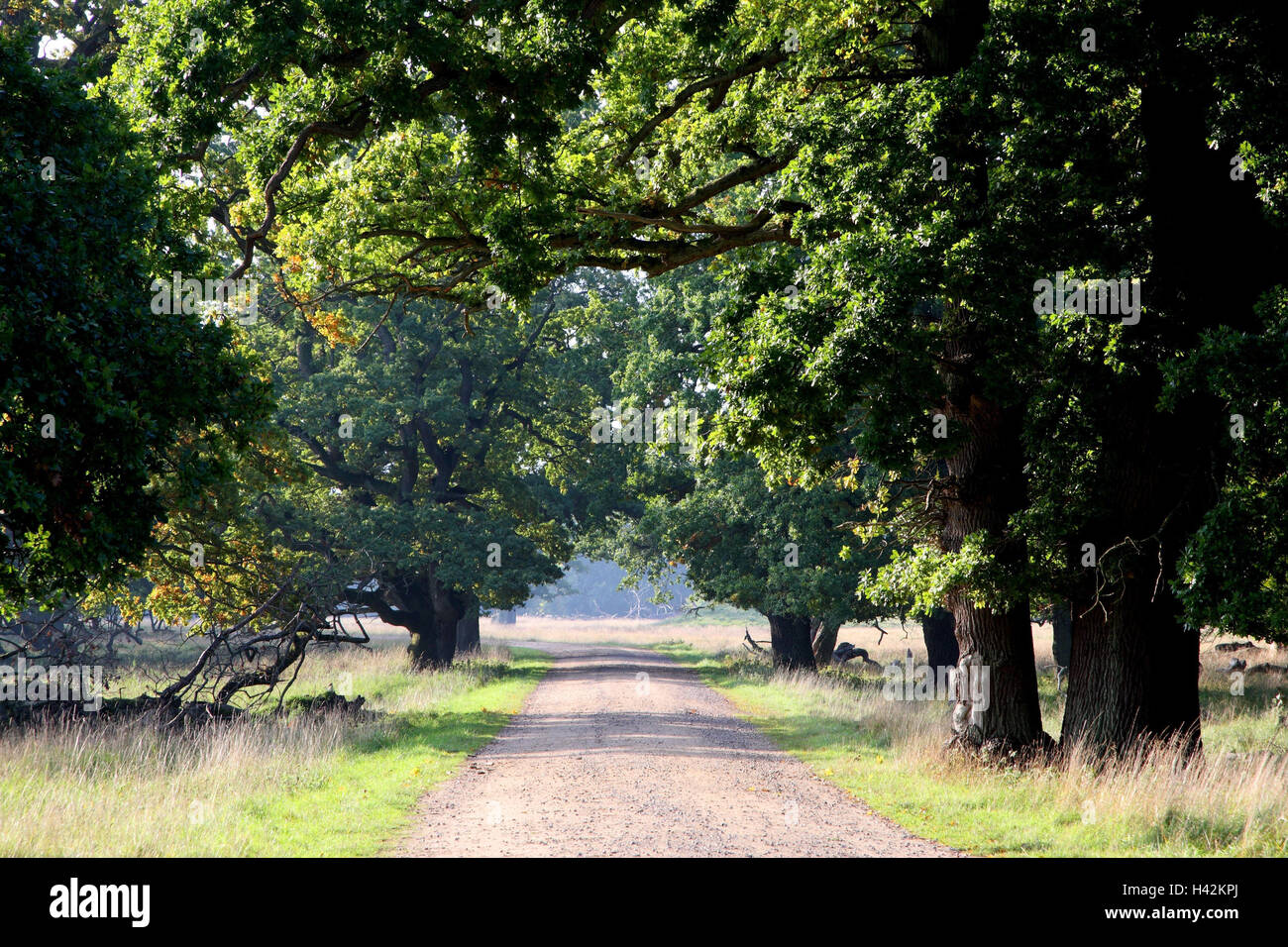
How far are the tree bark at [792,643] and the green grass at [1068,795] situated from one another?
46.5 ft

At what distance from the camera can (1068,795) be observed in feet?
31.9

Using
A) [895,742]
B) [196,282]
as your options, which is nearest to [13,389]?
[196,282]

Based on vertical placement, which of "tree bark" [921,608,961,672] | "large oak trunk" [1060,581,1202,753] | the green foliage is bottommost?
"tree bark" [921,608,961,672]

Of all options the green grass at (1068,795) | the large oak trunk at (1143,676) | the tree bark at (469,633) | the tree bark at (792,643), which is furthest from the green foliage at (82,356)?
the tree bark at (469,633)

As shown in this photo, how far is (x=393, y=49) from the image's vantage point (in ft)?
32.3

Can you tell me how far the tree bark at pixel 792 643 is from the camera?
30297mm

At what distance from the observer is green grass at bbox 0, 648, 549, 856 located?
7.88m

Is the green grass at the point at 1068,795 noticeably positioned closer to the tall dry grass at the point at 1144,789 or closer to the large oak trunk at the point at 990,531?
the tall dry grass at the point at 1144,789

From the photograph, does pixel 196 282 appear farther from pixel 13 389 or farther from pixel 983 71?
pixel 983 71

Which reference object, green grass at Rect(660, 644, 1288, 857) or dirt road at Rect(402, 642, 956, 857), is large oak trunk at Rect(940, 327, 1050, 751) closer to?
green grass at Rect(660, 644, 1288, 857)

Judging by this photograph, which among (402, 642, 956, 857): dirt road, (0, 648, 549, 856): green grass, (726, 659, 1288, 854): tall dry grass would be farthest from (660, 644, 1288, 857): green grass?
(0, 648, 549, 856): green grass

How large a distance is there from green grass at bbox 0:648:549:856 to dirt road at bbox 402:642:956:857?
0.61m

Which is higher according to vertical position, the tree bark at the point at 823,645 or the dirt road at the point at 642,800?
the dirt road at the point at 642,800

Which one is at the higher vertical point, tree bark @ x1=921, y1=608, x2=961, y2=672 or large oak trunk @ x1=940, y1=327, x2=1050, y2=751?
large oak trunk @ x1=940, y1=327, x2=1050, y2=751
